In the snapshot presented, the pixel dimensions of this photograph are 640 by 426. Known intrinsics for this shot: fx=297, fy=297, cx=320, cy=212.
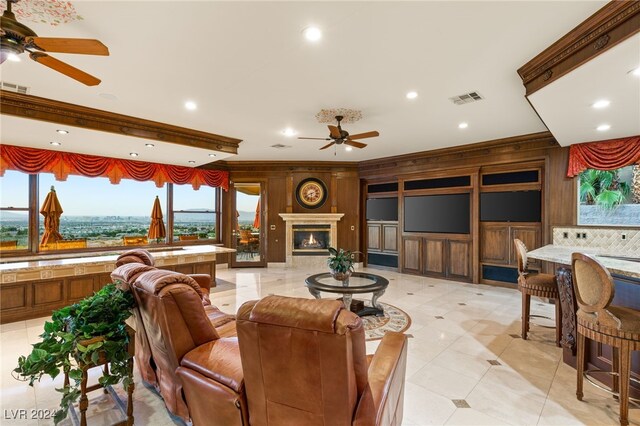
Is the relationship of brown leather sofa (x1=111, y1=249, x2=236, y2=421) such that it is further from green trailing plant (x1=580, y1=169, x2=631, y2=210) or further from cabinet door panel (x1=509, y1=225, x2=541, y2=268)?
green trailing plant (x1=580, y1=169, x2=631, y2=210)

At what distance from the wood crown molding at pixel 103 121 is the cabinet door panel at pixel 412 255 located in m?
4.48

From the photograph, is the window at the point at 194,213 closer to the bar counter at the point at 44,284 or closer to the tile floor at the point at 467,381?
the bar counter at the point at 44,284

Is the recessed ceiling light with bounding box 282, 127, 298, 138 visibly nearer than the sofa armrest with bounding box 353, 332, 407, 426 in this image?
No

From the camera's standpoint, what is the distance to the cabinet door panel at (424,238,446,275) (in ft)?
21.5

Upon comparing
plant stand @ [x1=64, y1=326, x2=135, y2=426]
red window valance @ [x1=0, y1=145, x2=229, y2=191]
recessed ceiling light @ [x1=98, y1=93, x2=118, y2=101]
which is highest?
recessed ceiling light @ [x1=98, y1=93, x2=118, y2=101]

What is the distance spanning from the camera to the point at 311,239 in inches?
316

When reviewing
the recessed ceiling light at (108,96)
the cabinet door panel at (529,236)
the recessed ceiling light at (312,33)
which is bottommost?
the cabinet door panel at (529,236)

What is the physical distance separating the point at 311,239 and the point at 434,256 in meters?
3.12

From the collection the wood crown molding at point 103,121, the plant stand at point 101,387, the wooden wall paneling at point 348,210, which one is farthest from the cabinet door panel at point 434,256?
the plant stand at point 101,387

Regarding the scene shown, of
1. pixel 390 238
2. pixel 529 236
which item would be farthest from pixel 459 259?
pixel 390 238

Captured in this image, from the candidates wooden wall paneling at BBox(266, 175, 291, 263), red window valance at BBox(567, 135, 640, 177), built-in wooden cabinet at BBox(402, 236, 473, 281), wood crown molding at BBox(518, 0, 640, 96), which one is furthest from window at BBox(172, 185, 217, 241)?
red window valance at BBox(567, 135, 640, 177)

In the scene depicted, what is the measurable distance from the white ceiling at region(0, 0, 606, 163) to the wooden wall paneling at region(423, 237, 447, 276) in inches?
111

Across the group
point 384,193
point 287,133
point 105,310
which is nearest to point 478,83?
point 287,133

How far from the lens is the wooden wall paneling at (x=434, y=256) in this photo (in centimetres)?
652
